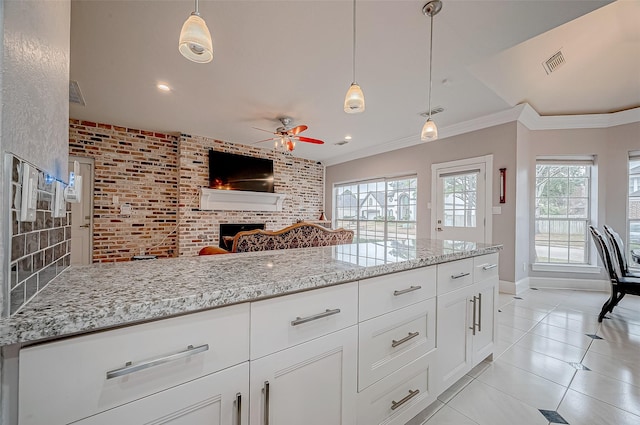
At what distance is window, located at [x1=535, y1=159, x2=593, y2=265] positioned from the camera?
4.05m

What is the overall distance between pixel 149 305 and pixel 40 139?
60 cm

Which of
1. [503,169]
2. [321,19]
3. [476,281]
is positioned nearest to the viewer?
[476,281]

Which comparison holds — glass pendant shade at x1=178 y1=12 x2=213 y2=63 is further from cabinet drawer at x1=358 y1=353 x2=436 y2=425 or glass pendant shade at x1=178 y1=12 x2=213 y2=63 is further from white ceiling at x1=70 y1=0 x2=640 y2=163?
cabinet drawer at x1=358 y1=353 x2=436 y2=425

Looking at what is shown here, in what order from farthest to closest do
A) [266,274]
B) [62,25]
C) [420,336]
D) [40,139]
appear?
[420,336]
[62,25]
[266,274]
[40,139]

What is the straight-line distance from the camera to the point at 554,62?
117 inches

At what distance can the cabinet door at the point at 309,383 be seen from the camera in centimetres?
79

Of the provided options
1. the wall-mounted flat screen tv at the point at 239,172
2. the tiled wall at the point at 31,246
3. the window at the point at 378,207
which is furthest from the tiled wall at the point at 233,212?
the tiled wall at the point at 31,246

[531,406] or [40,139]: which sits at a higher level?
[40,139]

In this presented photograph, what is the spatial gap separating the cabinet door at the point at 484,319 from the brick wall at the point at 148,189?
4.47 metres

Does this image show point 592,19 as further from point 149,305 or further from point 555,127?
point 149,305

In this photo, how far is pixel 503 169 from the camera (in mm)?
3771

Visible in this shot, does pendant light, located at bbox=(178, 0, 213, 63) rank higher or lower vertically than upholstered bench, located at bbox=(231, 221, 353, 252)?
higher

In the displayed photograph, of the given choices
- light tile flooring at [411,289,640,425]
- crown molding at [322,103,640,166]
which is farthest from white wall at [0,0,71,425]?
crown molding at [322,103,640,166]

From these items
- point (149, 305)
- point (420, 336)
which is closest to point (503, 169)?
point (420, 336)
